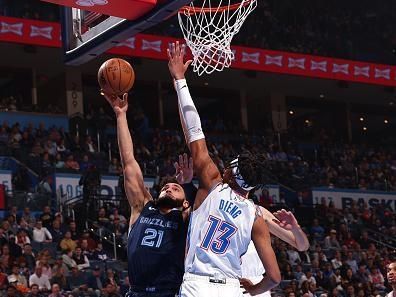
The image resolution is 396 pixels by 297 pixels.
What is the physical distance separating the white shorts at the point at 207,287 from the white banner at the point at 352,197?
1736 centimetres

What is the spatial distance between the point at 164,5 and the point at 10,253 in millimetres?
7729

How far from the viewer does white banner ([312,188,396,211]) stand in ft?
72.6

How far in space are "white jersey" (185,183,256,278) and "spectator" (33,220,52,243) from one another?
32.3 feet

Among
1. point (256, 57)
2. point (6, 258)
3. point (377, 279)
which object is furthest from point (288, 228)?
point (256, 57)

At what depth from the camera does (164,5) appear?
20.4 feet

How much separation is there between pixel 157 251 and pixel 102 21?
8.11 ft

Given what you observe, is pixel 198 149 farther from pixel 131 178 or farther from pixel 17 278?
pixel 17 278

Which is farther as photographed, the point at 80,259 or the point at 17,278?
the point at 80,259

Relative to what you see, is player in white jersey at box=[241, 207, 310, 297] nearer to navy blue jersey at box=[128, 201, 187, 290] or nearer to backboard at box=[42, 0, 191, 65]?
navy blue jersey at box=[128, 201, 187, 290]

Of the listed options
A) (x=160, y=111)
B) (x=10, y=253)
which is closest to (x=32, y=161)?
(x=10, y=253)

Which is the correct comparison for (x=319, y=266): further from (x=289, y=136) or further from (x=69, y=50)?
(x=69, y=50)

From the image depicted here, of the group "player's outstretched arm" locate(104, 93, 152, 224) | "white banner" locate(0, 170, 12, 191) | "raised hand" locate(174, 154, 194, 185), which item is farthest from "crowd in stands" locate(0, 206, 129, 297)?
"raised hand" locate(174, 154, 194, 185)

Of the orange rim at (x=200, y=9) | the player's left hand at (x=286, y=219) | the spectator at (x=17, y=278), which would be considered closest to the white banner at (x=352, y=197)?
the spectator at (x=17, y=278)

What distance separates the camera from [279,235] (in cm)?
608
